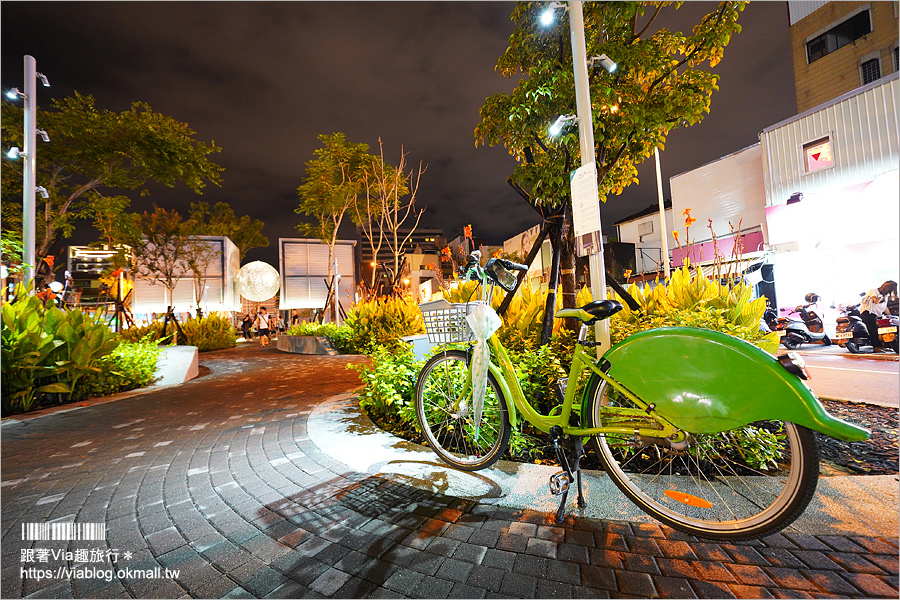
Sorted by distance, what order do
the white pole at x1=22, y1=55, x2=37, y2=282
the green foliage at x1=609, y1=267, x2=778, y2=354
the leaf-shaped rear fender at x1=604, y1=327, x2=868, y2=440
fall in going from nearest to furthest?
the leaf-shaped rear fender at x1=604, y1=327, x2=868, y2=440 < the green foliage at x1=609, y1=267, x2=778, y2=354 < the white pole at x1=22, y1=55, x2=37, y2=282

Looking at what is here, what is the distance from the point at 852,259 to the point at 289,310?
1275 inches

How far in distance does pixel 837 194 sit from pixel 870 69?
53.8 feet

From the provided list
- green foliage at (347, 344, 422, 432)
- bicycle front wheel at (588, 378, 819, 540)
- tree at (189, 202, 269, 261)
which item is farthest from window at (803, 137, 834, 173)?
tree at (189, 202, 269, 261)

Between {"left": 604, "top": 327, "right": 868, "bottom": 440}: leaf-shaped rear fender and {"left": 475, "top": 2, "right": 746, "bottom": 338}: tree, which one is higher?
{"left": 475, "top": 2, "right": 746, "bottom": 338}: tree

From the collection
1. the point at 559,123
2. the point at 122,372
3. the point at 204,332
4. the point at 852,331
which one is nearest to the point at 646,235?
the point at 852,331

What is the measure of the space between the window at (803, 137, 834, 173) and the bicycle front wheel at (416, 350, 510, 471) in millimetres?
9790

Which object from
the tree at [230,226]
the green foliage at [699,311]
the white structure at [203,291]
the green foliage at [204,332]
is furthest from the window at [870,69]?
the tree at [230,226]

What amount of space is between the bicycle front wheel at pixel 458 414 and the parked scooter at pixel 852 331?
913 centimetres

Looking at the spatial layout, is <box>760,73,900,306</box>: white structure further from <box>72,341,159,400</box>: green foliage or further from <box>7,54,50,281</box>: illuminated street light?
<box>7,54,50,281</box>: illuminated street light

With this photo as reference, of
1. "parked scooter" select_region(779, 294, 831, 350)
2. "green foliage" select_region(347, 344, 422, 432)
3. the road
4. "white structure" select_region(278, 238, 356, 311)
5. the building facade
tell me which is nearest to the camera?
"green foliage" select_region(347, 344, 422, 432)

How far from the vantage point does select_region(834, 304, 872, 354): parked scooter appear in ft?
24.1

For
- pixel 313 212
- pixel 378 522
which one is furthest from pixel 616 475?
pixel 313 212

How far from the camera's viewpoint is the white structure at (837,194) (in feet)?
5.30

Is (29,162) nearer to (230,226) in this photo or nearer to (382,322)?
(382,322)
